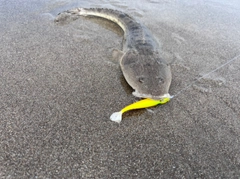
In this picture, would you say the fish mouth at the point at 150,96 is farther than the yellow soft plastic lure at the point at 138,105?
Yes

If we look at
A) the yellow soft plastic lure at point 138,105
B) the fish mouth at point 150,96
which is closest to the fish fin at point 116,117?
the yellow soft plastic lure at point 138,105

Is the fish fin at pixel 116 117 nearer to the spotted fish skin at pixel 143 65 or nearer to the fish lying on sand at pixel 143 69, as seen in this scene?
the fish lying on sand at pixel 143 69

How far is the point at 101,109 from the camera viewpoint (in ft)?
8.34

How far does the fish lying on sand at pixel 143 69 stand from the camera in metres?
2.60

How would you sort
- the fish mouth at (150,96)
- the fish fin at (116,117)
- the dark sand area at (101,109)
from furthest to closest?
the fish mouth at (150,96), the fish fin at (116,117), the dark sand area at (101,109)

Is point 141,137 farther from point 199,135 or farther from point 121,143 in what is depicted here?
point 199,135

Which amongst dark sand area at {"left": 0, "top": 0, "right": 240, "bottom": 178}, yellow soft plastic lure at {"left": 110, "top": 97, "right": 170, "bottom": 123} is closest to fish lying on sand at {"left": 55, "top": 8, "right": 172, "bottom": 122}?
yellow soft plastic lure at {"left": 110, "top": 97, "right": 170, "bottom": 123}

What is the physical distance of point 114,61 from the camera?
11.2 ft

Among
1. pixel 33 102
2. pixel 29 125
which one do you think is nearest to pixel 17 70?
pixel 33 102

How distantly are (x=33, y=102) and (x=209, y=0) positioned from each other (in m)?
5.90

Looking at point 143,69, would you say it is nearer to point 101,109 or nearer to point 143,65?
point 143,65

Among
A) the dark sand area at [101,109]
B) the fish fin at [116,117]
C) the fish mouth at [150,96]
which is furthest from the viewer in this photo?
the fish mouth at [150,96]

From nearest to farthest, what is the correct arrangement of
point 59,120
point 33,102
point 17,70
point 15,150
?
point 15,150
point 59,120
point 33,102
point 17,70

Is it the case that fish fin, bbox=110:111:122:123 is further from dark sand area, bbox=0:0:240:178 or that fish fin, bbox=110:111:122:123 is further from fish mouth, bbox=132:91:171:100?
fish mouth, bbox=132:91:171:100
